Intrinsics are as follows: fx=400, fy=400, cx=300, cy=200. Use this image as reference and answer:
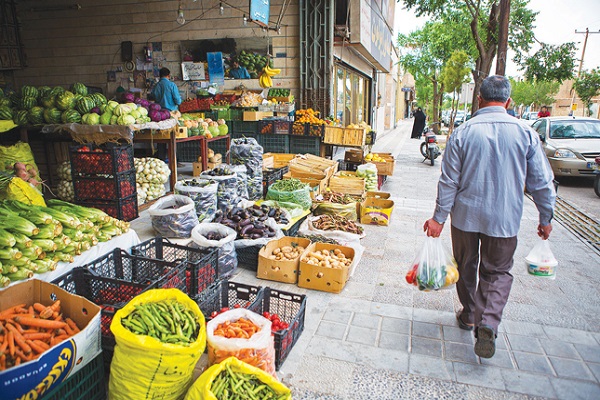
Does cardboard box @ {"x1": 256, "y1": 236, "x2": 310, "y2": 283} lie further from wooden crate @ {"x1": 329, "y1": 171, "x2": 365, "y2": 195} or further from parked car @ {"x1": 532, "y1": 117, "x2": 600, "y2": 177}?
parked car @ {"x1": 532, "y1": 117, "x2": 600, "y2": 177}

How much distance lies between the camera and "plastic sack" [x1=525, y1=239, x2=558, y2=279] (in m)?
3.37

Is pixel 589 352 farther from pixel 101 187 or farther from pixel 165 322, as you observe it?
pixel 101 187

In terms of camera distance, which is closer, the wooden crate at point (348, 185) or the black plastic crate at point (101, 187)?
the black plastic crate at point (101, 187)

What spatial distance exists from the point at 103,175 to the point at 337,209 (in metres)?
3.69

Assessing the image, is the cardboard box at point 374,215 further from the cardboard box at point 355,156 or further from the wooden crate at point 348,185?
the cardboard box at point 355,156

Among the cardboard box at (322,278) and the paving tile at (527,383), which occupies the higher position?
the cardboard box at (322,278)

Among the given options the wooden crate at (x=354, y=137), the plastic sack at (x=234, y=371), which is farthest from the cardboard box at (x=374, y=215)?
the plastic sack at (x=234, y=371)

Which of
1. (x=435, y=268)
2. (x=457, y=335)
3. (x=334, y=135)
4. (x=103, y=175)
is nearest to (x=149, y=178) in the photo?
(x=103, y=175)

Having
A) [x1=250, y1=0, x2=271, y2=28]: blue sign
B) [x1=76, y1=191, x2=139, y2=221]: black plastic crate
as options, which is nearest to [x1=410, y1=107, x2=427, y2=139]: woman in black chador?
[x1=250, y1=0, x2=271, y2=28]: blue sign

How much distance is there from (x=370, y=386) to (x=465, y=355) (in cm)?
93

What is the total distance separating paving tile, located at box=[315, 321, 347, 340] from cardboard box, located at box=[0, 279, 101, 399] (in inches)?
74.4

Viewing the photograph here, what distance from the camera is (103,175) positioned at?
5.91 meters

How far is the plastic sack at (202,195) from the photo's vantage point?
5684 millimetres

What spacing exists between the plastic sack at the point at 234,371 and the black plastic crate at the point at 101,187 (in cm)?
419
